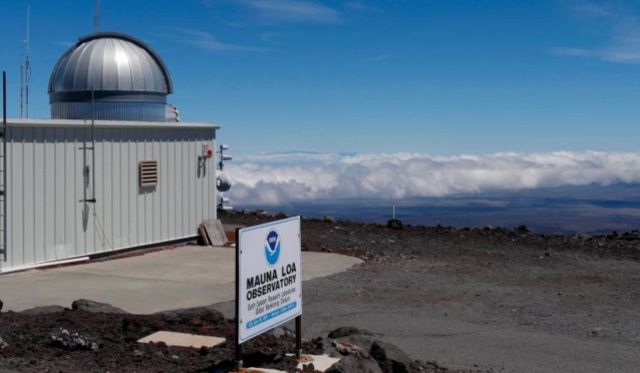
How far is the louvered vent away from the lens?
51.9 ft

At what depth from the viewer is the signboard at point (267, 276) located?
6109mm

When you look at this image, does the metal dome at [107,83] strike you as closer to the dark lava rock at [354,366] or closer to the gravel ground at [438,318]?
the gravel ground at [438,318]

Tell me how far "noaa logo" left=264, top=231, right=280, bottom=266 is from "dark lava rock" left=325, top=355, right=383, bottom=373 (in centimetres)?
92

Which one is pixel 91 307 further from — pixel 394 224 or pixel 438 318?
pixel 394 224

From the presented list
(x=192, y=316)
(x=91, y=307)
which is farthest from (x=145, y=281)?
(x=192, y=316)

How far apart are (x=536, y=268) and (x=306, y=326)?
668 centimetres

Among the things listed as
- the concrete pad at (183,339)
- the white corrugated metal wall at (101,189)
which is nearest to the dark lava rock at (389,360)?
the concrete pad at (183,339)

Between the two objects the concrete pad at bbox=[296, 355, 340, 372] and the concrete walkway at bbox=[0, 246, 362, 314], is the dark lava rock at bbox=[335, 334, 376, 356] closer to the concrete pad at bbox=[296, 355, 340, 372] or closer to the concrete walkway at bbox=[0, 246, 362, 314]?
the concrete pad at bbox=[296, 355, 340, 372]

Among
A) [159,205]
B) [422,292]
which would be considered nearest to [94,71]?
[159,205]

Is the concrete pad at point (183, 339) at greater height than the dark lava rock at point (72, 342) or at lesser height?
lesser

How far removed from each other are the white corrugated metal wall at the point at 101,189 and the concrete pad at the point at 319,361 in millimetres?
7907

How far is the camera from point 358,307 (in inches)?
430

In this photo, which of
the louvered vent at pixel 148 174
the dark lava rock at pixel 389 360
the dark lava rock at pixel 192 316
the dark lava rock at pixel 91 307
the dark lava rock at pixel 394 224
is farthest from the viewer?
the dark lava rock at pixel 394 224

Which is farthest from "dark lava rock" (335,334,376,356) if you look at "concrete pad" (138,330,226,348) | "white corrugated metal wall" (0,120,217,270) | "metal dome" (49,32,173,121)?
"metal dome" (49,32,173,121)
